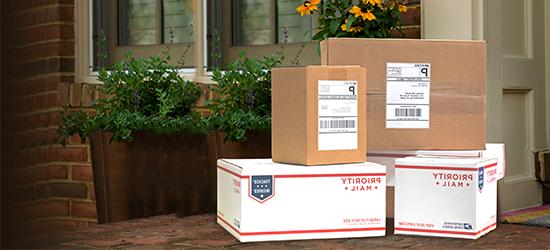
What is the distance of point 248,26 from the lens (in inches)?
130

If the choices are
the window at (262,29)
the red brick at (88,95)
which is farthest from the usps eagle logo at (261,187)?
the red brick at (88,95)

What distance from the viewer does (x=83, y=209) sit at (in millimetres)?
3746

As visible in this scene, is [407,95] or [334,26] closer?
[407,95]

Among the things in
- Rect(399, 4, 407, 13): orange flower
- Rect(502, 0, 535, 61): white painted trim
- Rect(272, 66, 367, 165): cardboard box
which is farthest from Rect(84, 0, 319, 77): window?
Rect(272, 66, 367, 165): cardboard box

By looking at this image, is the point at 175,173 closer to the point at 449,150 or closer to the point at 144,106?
the point at 144,106

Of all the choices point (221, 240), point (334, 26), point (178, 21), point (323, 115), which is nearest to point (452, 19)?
point (334, 26)

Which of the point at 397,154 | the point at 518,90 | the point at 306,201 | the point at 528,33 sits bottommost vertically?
the point at 306,201

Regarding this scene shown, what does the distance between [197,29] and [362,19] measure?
1029mm

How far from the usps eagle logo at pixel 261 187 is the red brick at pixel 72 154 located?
7.19 ft

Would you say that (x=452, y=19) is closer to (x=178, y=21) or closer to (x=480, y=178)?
(x=480, y=178)

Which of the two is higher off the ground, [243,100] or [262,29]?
[262,29]

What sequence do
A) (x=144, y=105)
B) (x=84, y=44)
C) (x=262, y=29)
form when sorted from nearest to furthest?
1. (x=144, y=105)
2. (x=262, y=29)
3. (x=84, y=44)

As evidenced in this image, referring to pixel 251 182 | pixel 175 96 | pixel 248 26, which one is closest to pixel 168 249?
pixel 251 182

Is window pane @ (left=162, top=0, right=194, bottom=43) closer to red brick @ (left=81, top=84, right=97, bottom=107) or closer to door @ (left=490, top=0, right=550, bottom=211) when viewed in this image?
red brick @ (left=81, top=84, right=97, bottom=107)
